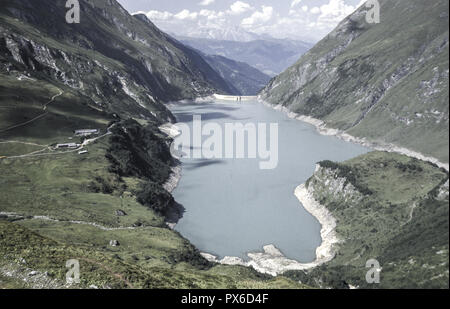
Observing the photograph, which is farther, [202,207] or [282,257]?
[202,207]

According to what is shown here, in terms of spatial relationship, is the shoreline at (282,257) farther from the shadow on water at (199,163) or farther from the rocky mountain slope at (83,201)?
the shadow on water at (199,163)

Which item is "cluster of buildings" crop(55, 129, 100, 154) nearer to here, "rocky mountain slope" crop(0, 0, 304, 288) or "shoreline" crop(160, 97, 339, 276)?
"rocky mountain slope" crop(0, 0, 304, 288)

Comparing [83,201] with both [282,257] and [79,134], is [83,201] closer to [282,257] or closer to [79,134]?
[79,134]

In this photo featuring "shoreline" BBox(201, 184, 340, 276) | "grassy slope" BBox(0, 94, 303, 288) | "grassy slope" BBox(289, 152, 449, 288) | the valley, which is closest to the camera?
"grassy slope" BBox(289, 152, 449, 288)

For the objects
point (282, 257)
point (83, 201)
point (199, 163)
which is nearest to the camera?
point (282, 257)

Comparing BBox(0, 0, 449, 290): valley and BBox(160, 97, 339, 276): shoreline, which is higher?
BBox(0, 0, 449, 290): valley

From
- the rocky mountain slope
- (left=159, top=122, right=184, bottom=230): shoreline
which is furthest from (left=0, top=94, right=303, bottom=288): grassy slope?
(left=159, top=122, right=184, bottom=230): shoreline

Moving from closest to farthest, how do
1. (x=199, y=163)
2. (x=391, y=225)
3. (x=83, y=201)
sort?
(x=391, y=225), (x=83, y=201), (x=199, y=163)

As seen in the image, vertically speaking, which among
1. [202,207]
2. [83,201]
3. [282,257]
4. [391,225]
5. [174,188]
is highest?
[83,201]

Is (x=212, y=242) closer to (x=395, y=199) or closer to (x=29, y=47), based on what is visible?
(x=395, y=199)

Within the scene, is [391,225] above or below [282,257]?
above

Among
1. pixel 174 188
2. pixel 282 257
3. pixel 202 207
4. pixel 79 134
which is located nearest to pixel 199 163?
pixel 174 188
